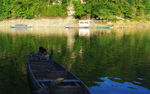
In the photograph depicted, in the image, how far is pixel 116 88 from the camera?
45.1ft

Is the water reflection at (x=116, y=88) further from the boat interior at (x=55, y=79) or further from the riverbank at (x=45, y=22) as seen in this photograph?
the riverbank at (x=45, y=22)

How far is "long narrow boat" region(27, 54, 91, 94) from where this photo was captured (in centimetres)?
1032

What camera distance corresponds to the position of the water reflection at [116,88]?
13094 mm

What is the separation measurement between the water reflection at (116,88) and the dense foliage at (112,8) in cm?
8259

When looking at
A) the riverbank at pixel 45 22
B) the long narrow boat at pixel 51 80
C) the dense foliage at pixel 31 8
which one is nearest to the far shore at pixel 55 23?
the riverbank at pixel 45 22

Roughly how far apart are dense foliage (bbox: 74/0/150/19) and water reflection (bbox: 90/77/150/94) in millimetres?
82585

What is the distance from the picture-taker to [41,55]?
17.8 m

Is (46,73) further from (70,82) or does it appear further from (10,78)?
(10,78)

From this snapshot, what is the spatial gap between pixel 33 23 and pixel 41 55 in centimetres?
8510

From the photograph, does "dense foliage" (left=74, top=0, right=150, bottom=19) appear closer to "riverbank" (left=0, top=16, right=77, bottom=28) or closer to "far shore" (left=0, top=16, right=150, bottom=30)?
"far shore" (left=0, top=16, right=150, bottom=30)

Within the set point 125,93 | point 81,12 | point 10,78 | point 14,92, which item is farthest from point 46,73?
point 81,12

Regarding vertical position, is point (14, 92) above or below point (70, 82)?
below

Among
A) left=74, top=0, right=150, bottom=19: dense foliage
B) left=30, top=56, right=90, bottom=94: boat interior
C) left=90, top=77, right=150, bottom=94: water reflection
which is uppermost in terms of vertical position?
left=74, top=0, right=150, bottom=19: dense foliage

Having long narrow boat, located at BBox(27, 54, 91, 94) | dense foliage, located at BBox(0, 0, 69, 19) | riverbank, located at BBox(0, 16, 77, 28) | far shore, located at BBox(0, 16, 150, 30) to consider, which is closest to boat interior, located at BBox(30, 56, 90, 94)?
long narrow boat, located at BBox(27, 54, 91, 94)
